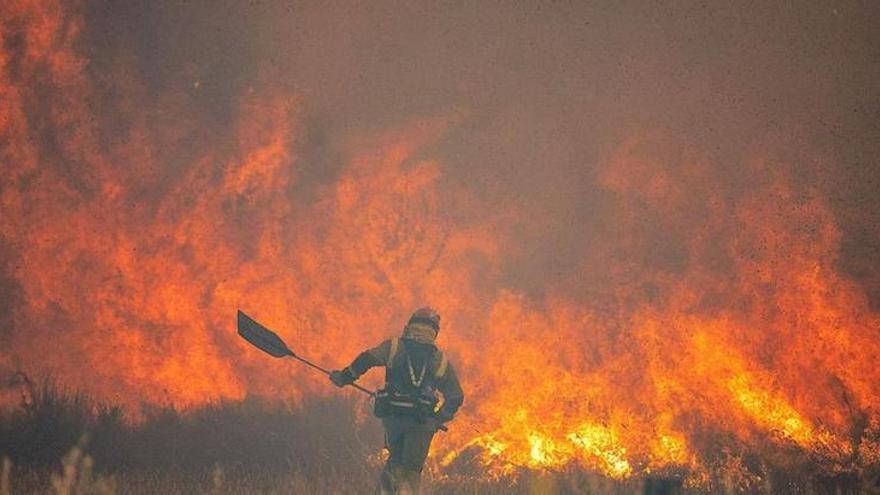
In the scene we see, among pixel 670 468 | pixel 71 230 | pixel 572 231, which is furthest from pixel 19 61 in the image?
pixel 670 468

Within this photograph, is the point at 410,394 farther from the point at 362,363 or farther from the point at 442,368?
the point at 362,363

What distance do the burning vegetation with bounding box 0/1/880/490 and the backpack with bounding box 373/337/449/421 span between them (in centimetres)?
549

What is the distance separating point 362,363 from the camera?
30.9ft

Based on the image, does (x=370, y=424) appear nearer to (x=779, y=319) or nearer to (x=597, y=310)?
(x=597, y=310)

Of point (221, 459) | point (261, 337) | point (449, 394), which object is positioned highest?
point (261, 337)

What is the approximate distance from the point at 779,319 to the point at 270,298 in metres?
12.2

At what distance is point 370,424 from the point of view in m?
16.5

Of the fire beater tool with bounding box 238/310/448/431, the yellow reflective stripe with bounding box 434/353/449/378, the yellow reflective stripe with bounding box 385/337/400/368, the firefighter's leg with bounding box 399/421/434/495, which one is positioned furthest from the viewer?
the fire beater tool with bounding box 238/310/448/431

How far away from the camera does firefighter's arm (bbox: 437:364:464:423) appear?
9508mm

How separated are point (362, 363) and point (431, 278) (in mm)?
10476

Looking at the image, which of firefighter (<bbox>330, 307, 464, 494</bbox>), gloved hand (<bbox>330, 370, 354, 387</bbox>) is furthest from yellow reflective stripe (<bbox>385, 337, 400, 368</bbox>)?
gloved hand (<bbox>330, 370, 354, 387</bbox>)

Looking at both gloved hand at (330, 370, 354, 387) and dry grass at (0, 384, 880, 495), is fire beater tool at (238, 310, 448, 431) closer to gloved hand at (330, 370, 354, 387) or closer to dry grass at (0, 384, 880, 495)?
gloved hand at (330, 370, 354, 387)

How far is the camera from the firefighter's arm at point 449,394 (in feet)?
31.2

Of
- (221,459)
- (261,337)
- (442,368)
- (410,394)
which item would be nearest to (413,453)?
(410,394)
